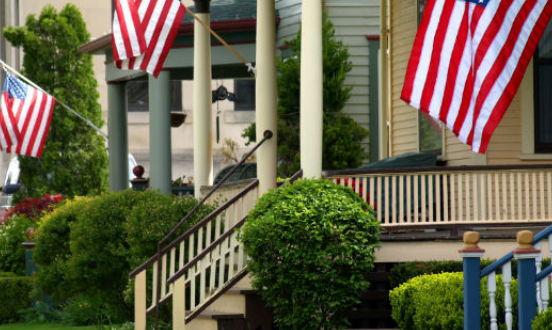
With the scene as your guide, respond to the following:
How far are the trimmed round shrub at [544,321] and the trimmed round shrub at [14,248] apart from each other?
47.8 ft

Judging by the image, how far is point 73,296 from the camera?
18547 mm

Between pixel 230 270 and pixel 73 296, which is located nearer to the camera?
pixel 230 270

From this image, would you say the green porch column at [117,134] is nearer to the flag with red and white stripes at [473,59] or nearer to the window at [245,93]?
the flag with red and white stripes at [473,59]

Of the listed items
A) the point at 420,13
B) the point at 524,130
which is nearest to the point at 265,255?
the point at 524,130

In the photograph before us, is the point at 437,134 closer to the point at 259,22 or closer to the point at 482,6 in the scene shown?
the point at 259,22

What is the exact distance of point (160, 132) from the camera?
22.2 m

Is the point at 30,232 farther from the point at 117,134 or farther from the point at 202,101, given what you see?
the point at 117,134

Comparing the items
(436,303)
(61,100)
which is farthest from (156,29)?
(61,100)

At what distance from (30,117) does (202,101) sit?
5495 millimetres

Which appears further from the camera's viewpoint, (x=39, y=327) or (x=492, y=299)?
(x=39, y=327)

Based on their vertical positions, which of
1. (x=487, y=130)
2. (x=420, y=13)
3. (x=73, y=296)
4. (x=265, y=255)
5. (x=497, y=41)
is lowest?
(x=73, y=296)

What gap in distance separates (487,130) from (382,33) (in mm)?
9618

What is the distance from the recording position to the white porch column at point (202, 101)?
58.9ft

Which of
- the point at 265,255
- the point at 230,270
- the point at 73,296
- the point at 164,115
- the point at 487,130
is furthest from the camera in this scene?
the point at 164,115
